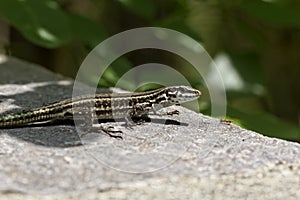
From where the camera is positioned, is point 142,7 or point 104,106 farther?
point 142,7

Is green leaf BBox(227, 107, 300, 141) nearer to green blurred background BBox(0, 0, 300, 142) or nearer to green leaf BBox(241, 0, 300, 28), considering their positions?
green blurred background BBox(0, 0, 300, 142)

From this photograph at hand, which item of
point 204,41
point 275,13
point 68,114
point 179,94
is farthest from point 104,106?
point 204,41

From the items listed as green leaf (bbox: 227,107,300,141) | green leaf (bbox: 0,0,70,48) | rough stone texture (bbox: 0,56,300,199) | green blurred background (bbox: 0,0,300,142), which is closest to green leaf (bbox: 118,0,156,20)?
green blurred background (bbox: 0,0,300,142)

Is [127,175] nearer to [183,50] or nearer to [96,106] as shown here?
[96,106]

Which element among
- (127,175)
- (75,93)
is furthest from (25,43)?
(127,175)

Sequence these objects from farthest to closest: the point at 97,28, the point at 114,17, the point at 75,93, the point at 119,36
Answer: the point at 114,17 < the point at 119,36 < the point at 97,28 < the point at 75,93

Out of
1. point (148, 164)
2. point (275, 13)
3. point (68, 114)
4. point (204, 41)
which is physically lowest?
point (148, 164)

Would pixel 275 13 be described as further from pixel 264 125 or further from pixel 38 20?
pixel 38 20
